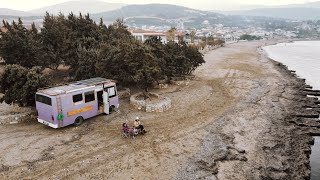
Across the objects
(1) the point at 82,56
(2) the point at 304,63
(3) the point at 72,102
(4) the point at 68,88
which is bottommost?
(2) the point at 304,63

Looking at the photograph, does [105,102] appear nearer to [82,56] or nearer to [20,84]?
[20,84]

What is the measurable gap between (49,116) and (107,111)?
4.69 m

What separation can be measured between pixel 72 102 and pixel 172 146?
297 inches

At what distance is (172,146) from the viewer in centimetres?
1864

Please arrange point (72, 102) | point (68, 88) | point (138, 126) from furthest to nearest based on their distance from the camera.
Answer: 1. point (68, 88)
2. point (72, 102)
3. point (138, 126)

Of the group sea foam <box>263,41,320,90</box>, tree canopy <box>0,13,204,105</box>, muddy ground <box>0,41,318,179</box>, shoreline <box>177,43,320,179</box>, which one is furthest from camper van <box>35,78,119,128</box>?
sea foam <box>263,41,320,90</box>

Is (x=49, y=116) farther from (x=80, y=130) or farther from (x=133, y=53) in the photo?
(x=133, y=53)

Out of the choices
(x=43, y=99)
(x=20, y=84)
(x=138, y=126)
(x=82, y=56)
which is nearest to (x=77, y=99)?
(x=43, y=99)

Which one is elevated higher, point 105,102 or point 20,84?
point 20,84

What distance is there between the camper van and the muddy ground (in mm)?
719

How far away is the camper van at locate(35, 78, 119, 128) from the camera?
66.2 ft

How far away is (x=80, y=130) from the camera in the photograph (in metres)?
21.1

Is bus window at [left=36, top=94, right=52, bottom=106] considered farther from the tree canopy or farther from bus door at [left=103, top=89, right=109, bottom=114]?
bus door at [left=103, top=89, right=109, bottom=114]

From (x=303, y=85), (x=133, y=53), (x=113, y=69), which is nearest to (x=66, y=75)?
(x=113, y=69)
